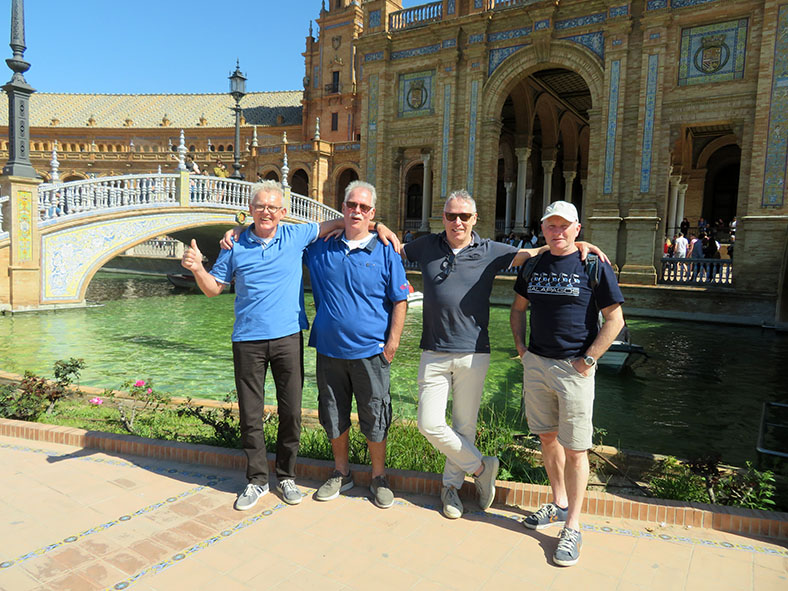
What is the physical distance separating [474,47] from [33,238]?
16073mm

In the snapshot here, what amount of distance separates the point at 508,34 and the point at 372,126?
648 cm

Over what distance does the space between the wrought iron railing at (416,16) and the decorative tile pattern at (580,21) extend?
4900 mm

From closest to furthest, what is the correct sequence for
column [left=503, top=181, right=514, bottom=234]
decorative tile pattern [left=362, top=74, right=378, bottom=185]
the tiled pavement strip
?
1. the tiled pavement strip
2. decorative tile pattern [left=362, top=74, right=378, bottom=185]
3. column [left=503, top=181, right=514, bottom=234]

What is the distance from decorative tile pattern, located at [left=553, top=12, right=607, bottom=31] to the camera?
1883 cm

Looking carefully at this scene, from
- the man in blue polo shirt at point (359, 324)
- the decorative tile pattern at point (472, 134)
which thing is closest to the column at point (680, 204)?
the decorative tile pattern at point (472, 134)

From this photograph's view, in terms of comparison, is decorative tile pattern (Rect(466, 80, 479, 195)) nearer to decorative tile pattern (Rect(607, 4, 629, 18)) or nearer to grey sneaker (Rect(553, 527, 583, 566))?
decorative tile pattern (Rect(607, 4, 629, 18))

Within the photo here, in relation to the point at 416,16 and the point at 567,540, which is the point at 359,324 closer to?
the point at 567,540

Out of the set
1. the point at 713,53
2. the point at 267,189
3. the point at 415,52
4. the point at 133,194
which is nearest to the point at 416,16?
the point at 415,52

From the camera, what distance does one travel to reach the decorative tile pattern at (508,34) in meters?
20.4

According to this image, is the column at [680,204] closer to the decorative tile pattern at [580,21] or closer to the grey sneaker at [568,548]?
the decorative tile pattern at [580,21]

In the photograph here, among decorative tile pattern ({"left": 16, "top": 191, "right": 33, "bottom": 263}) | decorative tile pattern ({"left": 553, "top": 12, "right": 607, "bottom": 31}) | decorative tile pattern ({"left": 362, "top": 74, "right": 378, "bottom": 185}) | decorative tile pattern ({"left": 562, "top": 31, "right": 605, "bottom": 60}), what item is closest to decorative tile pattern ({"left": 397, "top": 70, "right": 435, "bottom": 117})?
decorative tile pattern ({"left": 362, "top": 74, "right": 378, "bottom": 185})

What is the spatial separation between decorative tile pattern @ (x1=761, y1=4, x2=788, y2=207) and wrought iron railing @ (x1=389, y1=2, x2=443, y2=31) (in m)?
11.6

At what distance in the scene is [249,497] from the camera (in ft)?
11.7

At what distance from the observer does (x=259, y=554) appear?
9.92 feet
